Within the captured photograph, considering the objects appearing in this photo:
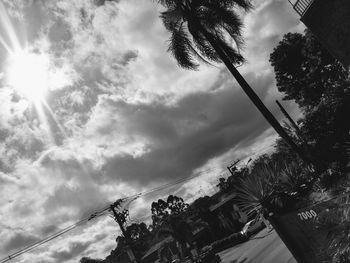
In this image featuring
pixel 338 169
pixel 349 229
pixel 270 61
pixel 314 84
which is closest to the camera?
pixel 349 229

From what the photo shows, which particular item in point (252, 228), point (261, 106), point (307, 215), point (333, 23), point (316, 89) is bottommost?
point (252, 228)

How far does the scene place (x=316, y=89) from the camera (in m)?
41.7

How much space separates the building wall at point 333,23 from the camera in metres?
15.0

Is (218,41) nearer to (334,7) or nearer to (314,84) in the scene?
(334,7)

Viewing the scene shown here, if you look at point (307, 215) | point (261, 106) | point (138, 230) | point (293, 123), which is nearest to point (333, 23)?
point (261, 106)

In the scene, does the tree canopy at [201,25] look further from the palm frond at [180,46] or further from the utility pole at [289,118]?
the utility pole at [289,118]

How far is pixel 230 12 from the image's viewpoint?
16.5 meters

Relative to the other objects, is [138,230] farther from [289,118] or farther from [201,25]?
[201,25]

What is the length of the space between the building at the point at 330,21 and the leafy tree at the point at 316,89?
8.18 meters

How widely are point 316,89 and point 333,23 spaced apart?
93.3ft

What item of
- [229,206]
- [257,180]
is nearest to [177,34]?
[257,180]

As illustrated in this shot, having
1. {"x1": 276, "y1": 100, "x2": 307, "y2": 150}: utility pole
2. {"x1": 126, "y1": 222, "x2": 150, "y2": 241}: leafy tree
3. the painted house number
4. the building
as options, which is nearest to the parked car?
{"x1": 276, "y1": 100, "x2": 307, "y2": 150}: utility pole

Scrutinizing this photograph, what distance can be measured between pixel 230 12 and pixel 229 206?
36.1 metres

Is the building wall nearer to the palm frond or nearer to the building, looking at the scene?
the building
